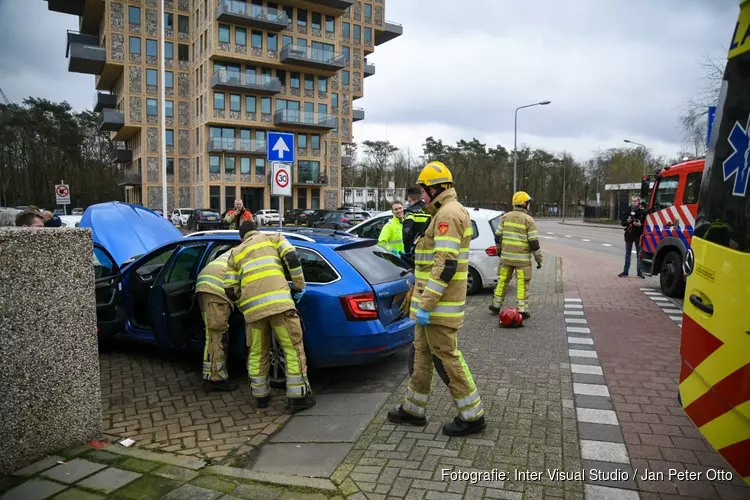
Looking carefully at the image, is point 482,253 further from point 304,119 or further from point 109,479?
point 304,119

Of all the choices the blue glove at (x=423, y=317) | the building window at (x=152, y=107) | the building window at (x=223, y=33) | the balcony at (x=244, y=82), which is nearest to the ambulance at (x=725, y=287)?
the blue glove at (x=423, y=317)

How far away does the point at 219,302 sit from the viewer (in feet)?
16.7

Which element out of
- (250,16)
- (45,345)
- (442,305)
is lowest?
(45,345)

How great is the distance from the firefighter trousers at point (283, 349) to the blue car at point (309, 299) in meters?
0.40

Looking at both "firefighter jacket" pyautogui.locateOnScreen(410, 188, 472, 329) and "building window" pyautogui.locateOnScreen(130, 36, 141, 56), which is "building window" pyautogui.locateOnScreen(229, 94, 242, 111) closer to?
"building window" pyautogui.locateOnScreen(130, 36, 141, 56)

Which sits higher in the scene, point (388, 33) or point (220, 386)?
point (388, 33)

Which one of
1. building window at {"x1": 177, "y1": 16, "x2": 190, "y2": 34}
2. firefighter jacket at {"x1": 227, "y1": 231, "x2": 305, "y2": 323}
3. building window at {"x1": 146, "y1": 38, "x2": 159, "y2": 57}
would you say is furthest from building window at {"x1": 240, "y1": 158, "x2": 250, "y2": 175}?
firefighter jacket at {"x1": 227, "y1": 231, "x2": 305, "y2": 323}

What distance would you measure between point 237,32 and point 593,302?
48870 mm

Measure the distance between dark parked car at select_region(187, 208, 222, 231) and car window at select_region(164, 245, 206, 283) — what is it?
83.1 ft

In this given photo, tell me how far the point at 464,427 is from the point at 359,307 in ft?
4.85

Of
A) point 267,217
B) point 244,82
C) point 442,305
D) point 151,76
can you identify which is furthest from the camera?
point 151,76

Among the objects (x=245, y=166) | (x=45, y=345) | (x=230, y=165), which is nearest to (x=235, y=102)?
(x=230, y=165)

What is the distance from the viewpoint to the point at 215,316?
511 centimetres

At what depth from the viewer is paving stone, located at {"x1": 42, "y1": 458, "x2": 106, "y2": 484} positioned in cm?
351
